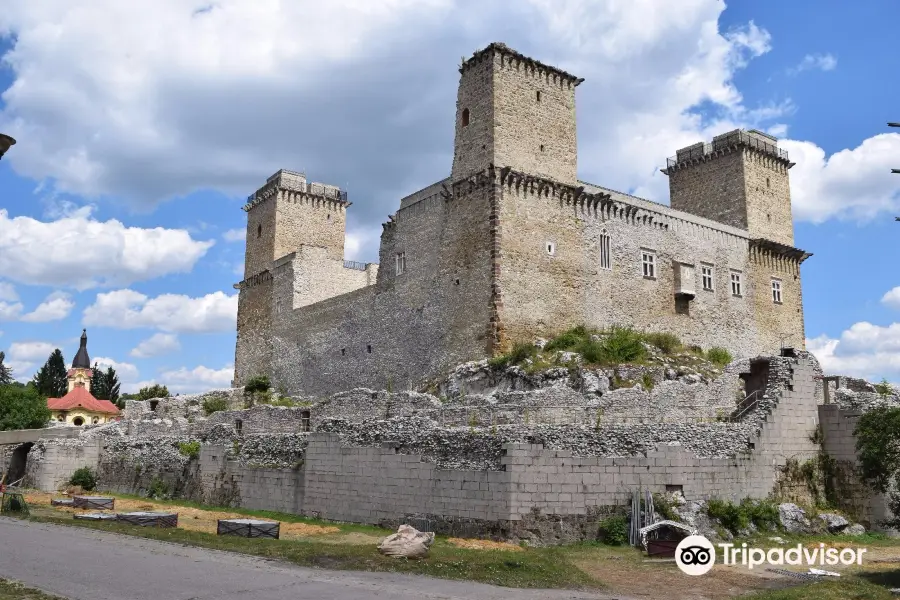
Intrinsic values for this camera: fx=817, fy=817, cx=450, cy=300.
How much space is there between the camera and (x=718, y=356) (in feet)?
108

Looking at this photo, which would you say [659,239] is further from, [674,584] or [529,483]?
[674,584]

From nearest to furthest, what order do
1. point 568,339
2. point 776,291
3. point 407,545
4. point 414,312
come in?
point 407,545 → point 568,339 → point 414,312 → point 776,291

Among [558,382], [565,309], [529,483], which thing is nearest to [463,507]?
[529,483]

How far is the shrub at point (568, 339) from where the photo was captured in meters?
28.4

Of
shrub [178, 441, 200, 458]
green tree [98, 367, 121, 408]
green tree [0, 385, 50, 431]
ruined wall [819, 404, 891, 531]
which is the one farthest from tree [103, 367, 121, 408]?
ruined wall [819, 404, 891, 531]

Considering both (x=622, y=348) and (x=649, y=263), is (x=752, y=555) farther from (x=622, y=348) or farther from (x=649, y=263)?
(x=649, y=263)

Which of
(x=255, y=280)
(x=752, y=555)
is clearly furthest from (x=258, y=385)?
(x=752, y=555)

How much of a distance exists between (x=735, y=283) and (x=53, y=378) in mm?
71171

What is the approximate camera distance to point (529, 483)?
59.0 feet

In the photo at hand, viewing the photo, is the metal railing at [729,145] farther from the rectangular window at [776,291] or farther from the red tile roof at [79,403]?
the red tile roof at [79,403]

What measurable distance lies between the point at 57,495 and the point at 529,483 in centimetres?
2055

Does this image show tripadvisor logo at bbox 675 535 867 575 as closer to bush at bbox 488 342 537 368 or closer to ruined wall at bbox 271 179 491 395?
bush at bbox 488 342 537 368

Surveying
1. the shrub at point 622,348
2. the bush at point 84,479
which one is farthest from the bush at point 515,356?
the bush at point 84,479

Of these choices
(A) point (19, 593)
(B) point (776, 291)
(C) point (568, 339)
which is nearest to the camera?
(A) point (19, 593)
